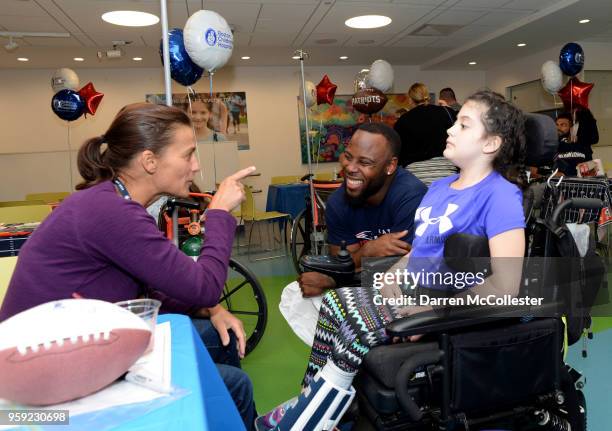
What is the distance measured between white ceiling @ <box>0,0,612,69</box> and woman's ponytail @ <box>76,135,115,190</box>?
13.1 feet

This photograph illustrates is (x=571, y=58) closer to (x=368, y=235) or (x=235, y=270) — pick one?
(x=368, y=235)

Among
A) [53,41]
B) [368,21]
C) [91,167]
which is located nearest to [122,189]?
[91,167]

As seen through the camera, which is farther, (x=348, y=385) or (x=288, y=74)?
(x=288, y=74)

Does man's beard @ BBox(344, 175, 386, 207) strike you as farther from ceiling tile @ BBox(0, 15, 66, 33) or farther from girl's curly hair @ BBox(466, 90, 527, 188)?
ceiling tile @ BBox(0, 15, 66, 33)

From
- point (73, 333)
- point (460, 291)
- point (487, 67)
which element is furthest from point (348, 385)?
point (487, 67)

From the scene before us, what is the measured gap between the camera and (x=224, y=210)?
1120 mm

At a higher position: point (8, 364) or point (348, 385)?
point (8, 364)

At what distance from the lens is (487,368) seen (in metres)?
1.04

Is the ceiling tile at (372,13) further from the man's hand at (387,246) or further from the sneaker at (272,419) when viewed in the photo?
the sneaker at (272,419)

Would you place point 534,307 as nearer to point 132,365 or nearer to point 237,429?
point 237,429

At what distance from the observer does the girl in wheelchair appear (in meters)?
1.20

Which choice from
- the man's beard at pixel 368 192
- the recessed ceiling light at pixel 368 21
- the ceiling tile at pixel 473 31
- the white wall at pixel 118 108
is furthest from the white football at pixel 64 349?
the white wall at pixel 118 108

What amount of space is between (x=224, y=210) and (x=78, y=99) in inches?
227

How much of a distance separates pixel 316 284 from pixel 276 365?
810mm
